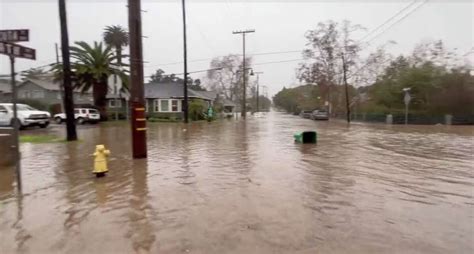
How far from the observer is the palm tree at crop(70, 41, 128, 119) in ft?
131

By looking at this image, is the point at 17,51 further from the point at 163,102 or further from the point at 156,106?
the point at 156,106

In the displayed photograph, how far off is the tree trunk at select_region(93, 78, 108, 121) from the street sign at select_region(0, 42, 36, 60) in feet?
115

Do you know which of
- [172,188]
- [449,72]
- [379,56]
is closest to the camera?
[172,188]

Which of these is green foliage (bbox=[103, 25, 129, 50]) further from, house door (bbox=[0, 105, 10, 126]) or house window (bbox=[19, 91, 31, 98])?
house door (bbox=[0, 105, 10, 126])

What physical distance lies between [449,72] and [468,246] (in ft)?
136

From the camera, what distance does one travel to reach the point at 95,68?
132 feet

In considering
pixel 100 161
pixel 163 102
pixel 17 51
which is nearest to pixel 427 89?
pixel 163 102

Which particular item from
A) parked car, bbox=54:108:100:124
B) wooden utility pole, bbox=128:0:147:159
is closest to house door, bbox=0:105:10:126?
parked car, bbox=54:108:100:124

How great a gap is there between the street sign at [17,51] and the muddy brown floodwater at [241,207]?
8.37 feet

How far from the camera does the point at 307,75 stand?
57750mm

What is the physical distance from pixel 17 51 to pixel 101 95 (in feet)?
118

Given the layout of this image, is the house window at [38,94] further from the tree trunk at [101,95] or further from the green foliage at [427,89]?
the green foliage at [427,89]

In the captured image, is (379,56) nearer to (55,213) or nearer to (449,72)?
(449,72)

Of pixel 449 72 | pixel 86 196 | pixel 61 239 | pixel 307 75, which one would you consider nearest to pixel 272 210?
pixel 61 239
